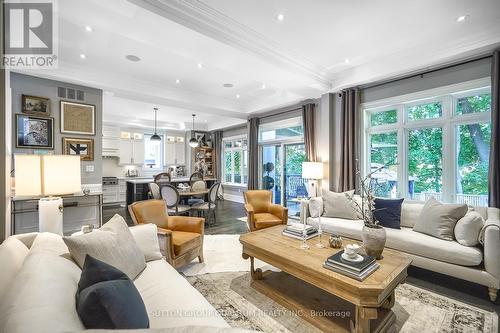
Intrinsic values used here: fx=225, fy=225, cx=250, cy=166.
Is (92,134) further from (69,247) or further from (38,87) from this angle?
(69,247)

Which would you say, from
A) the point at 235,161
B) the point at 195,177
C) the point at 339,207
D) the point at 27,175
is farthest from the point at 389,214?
the point at 235,161

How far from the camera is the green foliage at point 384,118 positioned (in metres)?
4.13

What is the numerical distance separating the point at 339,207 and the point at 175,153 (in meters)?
7.25

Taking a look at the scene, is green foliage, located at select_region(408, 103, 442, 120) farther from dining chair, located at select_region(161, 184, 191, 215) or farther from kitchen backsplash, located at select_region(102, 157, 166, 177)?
kitchen backsplash, located at select_region(102, 157, 166, 177)

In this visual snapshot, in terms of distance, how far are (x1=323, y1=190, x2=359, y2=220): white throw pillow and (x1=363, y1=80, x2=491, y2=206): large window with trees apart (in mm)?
689

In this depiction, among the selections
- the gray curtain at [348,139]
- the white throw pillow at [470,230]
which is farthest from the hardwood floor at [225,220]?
the white throw pillow at [470,230]

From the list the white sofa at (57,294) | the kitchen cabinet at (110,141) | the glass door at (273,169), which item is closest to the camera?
the white sofa at (57,294)

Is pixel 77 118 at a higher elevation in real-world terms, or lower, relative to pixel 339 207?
higher

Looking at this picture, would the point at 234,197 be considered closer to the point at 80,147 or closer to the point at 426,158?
the point at 80,147

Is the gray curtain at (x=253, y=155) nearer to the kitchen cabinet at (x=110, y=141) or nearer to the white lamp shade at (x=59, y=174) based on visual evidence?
the kitchen cabinet at (x=110, y=141)

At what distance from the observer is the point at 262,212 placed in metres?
4.34

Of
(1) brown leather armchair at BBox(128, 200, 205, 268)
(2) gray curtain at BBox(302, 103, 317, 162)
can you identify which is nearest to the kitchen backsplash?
(1) brown leather armchair at BBox(128, 200, 205, 268)

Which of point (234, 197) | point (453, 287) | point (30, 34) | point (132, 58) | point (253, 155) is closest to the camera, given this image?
point (453, 287)

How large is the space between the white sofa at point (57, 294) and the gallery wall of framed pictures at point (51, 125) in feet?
9.75
